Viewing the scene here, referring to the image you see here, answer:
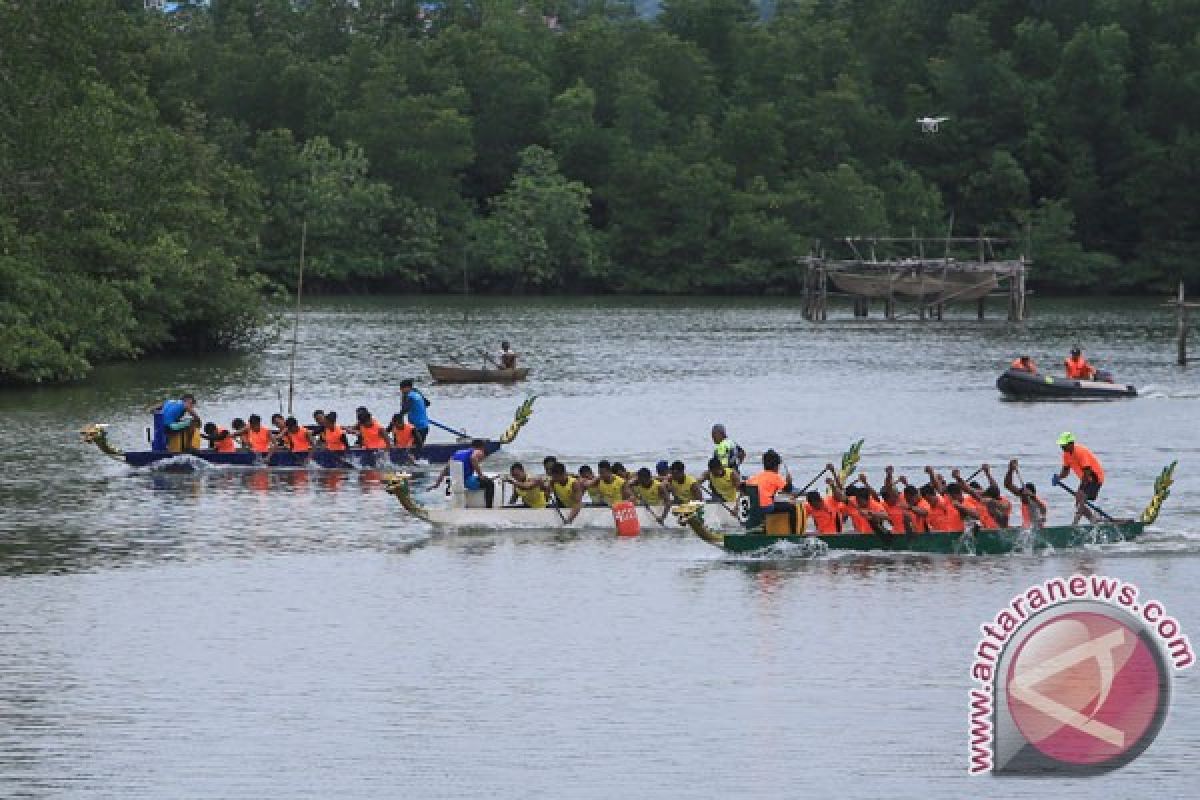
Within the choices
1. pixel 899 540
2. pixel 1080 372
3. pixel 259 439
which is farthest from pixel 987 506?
pixel 1080 372

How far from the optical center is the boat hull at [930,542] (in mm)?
36156

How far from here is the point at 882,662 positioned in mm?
30422

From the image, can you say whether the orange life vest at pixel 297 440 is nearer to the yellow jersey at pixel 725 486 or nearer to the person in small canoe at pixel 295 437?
the person in small canoe at pixel 295 437

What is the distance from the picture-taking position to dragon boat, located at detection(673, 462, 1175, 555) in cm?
3609

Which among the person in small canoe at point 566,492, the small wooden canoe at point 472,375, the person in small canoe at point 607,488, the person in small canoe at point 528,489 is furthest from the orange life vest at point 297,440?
the small wooden canoe at point 472,375

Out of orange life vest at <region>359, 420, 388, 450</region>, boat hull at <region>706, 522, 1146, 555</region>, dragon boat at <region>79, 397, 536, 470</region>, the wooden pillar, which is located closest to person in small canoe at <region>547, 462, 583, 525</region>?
boat hull at <region>706, 522, 1146, 555</region>

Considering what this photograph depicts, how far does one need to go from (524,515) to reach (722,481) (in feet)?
11.2

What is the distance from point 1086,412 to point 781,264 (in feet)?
253

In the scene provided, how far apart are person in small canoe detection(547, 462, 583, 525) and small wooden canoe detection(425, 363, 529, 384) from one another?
111 feet

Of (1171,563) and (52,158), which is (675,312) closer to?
(52,158)

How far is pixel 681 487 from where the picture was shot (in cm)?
3922

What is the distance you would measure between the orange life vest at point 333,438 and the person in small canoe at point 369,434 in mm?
498

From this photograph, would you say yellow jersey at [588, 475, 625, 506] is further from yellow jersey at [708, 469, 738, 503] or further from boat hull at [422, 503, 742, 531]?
yellow jersey at [708, 469, 738, 503]

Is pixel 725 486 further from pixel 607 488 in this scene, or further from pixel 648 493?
pixel 607 488
